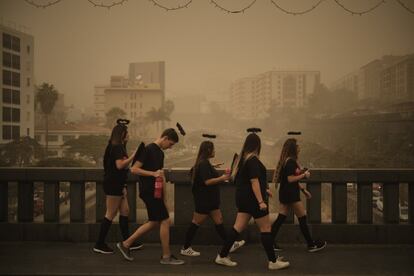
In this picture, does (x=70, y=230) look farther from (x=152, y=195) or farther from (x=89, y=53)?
(x=89, y=53)

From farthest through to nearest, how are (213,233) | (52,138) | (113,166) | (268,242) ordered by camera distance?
(52,138), (213,233), (113,166), (268,242)

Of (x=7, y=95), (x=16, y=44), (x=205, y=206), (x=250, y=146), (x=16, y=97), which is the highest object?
(x=16, y=44)

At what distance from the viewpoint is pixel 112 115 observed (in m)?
35.0

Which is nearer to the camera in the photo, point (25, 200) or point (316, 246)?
point (316, 246)

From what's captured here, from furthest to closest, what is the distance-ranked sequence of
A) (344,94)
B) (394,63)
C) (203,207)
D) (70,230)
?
(344,94) → (394,63) → (70,230) → (203,207)

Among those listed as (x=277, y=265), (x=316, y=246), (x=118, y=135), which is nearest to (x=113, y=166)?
(x=118, y=135)

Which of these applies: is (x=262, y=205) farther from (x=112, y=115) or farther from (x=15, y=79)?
(x=112, y=115)

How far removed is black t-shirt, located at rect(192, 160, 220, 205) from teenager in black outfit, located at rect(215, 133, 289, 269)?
0.46m

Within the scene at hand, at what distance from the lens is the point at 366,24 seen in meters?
36.2

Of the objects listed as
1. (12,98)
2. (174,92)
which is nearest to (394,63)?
(174,92)

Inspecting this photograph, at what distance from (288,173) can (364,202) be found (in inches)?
63.2

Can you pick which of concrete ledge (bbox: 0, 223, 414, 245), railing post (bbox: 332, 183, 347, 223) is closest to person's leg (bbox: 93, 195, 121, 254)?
concrete ledge (bbox: 0, 223, 414, 245)

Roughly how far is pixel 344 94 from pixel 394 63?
14.8 ft

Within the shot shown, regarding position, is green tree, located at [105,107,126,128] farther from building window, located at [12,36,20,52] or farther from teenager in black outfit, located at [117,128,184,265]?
teenager in black outfit, located at [117,128,184,265]
